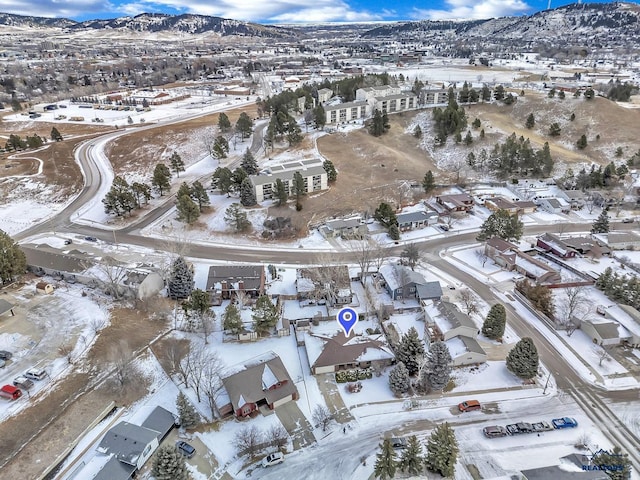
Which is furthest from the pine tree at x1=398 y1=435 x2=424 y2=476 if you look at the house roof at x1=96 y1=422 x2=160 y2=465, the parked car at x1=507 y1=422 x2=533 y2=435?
the house roof at x1=96 y1=422 x2=160 y2=465

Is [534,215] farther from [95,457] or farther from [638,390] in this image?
[95,457]

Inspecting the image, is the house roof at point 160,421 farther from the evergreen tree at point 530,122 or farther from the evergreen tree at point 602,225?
the evergreen tree at point 530,122

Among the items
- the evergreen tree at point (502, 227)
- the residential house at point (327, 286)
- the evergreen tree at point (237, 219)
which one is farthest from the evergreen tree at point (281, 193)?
the evergreen tree at point (502, 227)

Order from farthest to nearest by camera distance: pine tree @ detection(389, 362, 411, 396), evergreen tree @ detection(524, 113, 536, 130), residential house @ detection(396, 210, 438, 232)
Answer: evergreen tree @ detection(524, 113, 536, 130) → residential house @ detection(396, 210, 438, 232) → pine tree @ detection(389, 362, 411, 396)

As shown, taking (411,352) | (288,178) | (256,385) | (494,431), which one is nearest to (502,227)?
(411,352)

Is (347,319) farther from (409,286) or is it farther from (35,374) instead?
(35,374)

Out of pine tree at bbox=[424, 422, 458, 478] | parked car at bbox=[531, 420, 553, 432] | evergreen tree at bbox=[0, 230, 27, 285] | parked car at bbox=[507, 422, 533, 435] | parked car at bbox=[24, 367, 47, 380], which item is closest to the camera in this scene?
pine tree at bbox=[424, 422, 458, 478]

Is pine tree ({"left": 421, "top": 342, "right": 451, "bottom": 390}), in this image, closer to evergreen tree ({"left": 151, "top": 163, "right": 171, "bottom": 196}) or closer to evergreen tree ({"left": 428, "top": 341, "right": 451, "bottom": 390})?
evergreen tree ({"left": 428, "top": 341, "right": 451, "bottom": 390})
